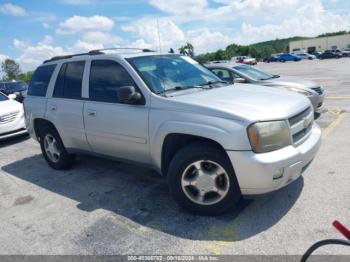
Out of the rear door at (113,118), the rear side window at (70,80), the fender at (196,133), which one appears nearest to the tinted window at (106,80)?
the rear door at (113,118)

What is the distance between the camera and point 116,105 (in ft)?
13.8

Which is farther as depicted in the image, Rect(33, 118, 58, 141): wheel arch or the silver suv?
Rect(33, 118, 58, 141): wheel arch

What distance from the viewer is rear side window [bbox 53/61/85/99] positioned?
486 cm

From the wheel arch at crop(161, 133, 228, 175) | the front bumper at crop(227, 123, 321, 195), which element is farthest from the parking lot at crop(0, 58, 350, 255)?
the wheel arch at crop(161, 133, 228, 175)

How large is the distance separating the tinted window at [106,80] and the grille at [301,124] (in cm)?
195

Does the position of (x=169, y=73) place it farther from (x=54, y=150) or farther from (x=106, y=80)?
(x=54, y=150)

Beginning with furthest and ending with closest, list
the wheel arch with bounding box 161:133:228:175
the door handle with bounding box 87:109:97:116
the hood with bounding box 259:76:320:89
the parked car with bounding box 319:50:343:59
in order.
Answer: the parked car with bounding box 319:50:343:59
the hood with bounding box 259:76:320:89
the door handle with bounding box 87:109:97:116
the wheel arch with bounding box 161:133:228:175

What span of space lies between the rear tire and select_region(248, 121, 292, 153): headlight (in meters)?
3.42

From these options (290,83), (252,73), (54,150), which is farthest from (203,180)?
(252,73)

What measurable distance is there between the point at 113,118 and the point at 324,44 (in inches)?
4317

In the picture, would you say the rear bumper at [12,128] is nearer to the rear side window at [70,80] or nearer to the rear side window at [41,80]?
the rear side window at [41,80]

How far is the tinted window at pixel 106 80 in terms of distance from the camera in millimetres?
4254

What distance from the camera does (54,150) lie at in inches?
221

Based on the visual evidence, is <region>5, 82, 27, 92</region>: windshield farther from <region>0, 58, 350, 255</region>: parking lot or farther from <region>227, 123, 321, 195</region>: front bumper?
<region>227, 123, 321, 195</region>: front bumper
